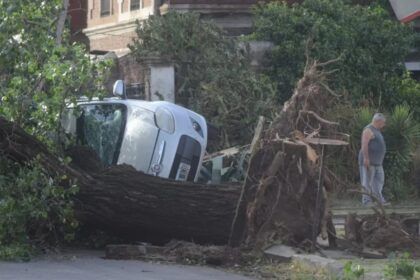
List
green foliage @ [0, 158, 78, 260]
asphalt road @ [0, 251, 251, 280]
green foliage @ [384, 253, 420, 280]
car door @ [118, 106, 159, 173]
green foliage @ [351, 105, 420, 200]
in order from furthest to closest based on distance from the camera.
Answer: green foliage @ [351, 105, 420, 200]
car door @ [118, 106, 159, 173]
green foliage @ [0, 158, 78, 260]
asphalt road @ [0, 251, 251, 280]
green foliage @ [384, 253, 420, 280]

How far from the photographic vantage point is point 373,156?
57.6ft

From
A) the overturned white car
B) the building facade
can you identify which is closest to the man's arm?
the overturned white car

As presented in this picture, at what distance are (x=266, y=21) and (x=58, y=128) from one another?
37.8ft

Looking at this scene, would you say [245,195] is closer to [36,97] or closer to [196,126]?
[36,97]

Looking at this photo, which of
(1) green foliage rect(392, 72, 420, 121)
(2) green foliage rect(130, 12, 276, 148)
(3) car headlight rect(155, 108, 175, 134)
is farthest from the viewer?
(1) green foliage rect(392, 72, 420, 121)

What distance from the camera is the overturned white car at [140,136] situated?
45.6ft

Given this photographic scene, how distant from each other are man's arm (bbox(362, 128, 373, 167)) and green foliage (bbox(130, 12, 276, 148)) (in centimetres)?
292

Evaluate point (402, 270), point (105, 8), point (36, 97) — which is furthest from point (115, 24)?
point (402, 270)

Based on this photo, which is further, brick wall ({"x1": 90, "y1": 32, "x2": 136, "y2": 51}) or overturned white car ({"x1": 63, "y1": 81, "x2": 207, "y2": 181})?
brick wall ({"x1": 90, "y1": 32, "x2": 136, "y2": 51})

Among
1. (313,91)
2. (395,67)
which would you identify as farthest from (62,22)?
(395,67)

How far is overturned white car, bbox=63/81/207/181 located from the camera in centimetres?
1391

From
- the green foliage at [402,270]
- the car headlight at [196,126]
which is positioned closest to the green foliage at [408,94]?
the car headlight at [196,126]

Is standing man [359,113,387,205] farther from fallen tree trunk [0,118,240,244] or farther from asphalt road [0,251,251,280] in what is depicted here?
asphalt road [0,251,251,280]

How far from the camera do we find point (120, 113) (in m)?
14.4
